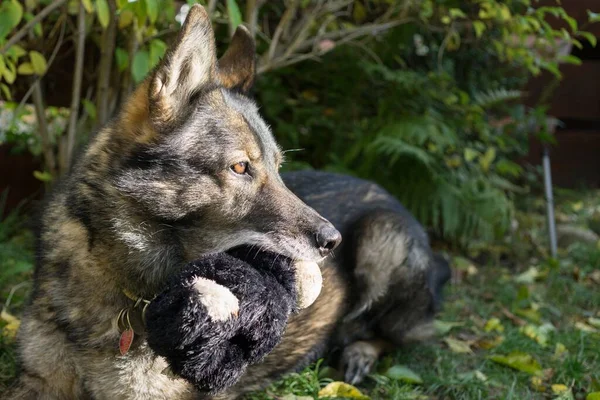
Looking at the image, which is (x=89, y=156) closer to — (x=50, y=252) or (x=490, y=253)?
(x=50, y=252)

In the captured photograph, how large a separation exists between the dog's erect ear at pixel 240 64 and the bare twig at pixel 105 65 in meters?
1.17

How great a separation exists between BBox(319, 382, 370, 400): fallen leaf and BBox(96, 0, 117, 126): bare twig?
2.17 metres

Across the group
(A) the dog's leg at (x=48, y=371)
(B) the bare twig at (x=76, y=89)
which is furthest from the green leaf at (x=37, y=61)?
(A) the dog's leg at (x=48, y=371)

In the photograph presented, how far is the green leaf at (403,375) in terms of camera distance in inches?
130

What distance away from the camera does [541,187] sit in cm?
738

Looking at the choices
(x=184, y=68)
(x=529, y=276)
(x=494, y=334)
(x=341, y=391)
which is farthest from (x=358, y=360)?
(x=529, y=276)

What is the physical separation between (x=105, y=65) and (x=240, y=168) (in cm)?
225

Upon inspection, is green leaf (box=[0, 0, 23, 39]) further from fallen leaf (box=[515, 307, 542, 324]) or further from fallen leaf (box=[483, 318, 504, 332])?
fallen leaf (box=[515, 307, 542, 324])

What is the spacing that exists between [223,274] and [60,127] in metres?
3.54

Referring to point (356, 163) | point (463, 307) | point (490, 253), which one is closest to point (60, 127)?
point (356, 163)

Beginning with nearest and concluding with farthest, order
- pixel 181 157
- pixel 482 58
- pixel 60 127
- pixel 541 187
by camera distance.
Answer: pixel 181 157
pixel 60 127
pixel 482 58
pixel 541 187

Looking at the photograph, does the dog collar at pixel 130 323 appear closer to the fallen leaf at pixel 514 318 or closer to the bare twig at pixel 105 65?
the bare twig at pixel 105 65

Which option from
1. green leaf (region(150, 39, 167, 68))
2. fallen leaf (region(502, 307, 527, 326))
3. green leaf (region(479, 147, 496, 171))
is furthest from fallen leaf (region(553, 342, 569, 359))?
green leaf (region(150, 39, 167, 68))

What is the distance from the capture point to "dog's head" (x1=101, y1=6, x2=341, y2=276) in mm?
2324
